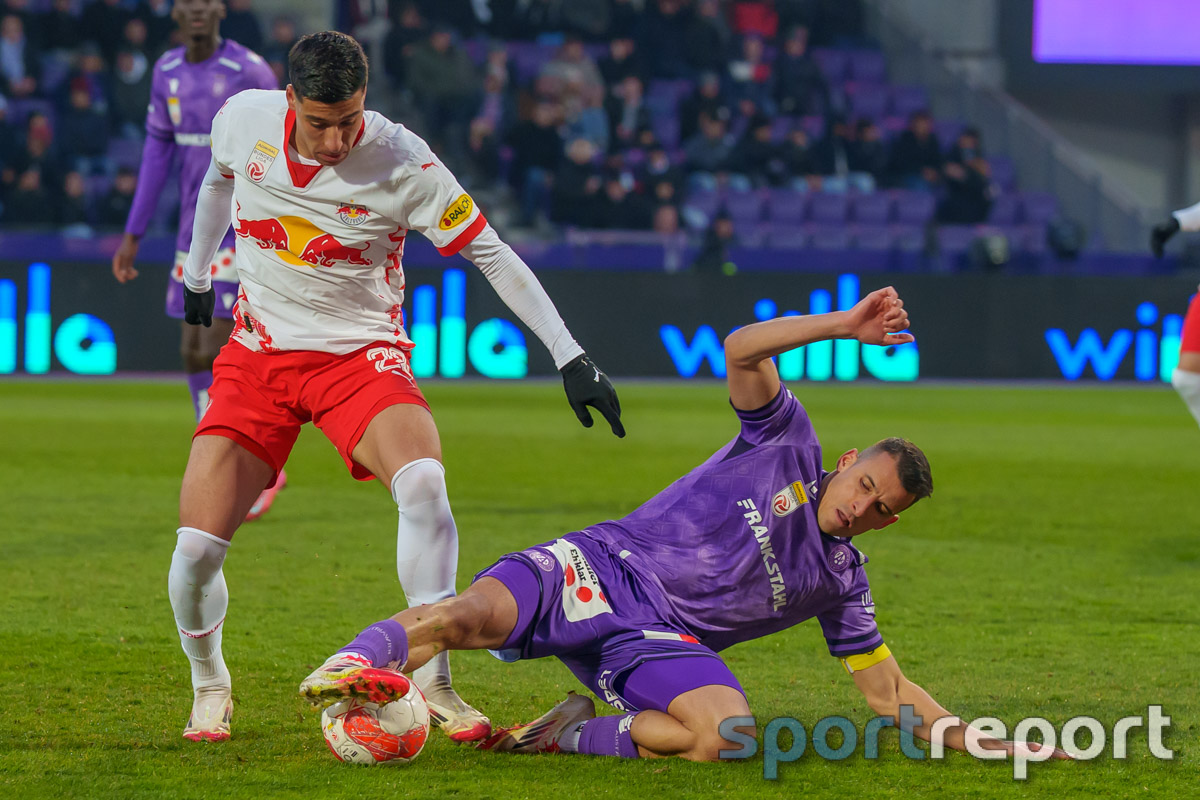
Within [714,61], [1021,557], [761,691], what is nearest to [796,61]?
[714,61]

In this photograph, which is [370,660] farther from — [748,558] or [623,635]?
[748,558]

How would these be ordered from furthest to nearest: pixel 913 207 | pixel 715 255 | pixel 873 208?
pixel 913 207 → pixel 873 208 → pixel 715 255

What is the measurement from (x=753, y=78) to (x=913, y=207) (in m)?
3.11

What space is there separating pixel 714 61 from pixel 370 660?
58.9 ft

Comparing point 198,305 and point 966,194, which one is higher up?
point 966,194

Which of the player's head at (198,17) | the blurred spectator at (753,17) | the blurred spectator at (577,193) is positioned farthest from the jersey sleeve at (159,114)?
the blurred spectator at (753,17)

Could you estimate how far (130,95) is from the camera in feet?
55.7

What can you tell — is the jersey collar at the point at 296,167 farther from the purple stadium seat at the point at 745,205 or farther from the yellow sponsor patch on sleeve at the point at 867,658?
the purple stadium seat at the point at 745,205

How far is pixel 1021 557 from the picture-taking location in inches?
269

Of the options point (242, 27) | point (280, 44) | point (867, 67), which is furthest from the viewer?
point (867, 67)

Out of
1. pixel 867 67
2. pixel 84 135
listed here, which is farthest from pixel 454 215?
pixel 867 67

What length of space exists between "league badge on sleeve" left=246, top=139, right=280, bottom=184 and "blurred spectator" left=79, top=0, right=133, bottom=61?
594 inches

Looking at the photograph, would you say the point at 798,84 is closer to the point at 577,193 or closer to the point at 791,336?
the point at 577,193

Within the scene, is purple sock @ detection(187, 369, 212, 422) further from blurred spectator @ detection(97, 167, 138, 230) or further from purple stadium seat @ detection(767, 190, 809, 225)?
purple stadium seat @ detection(767, 190, 809, 225)
